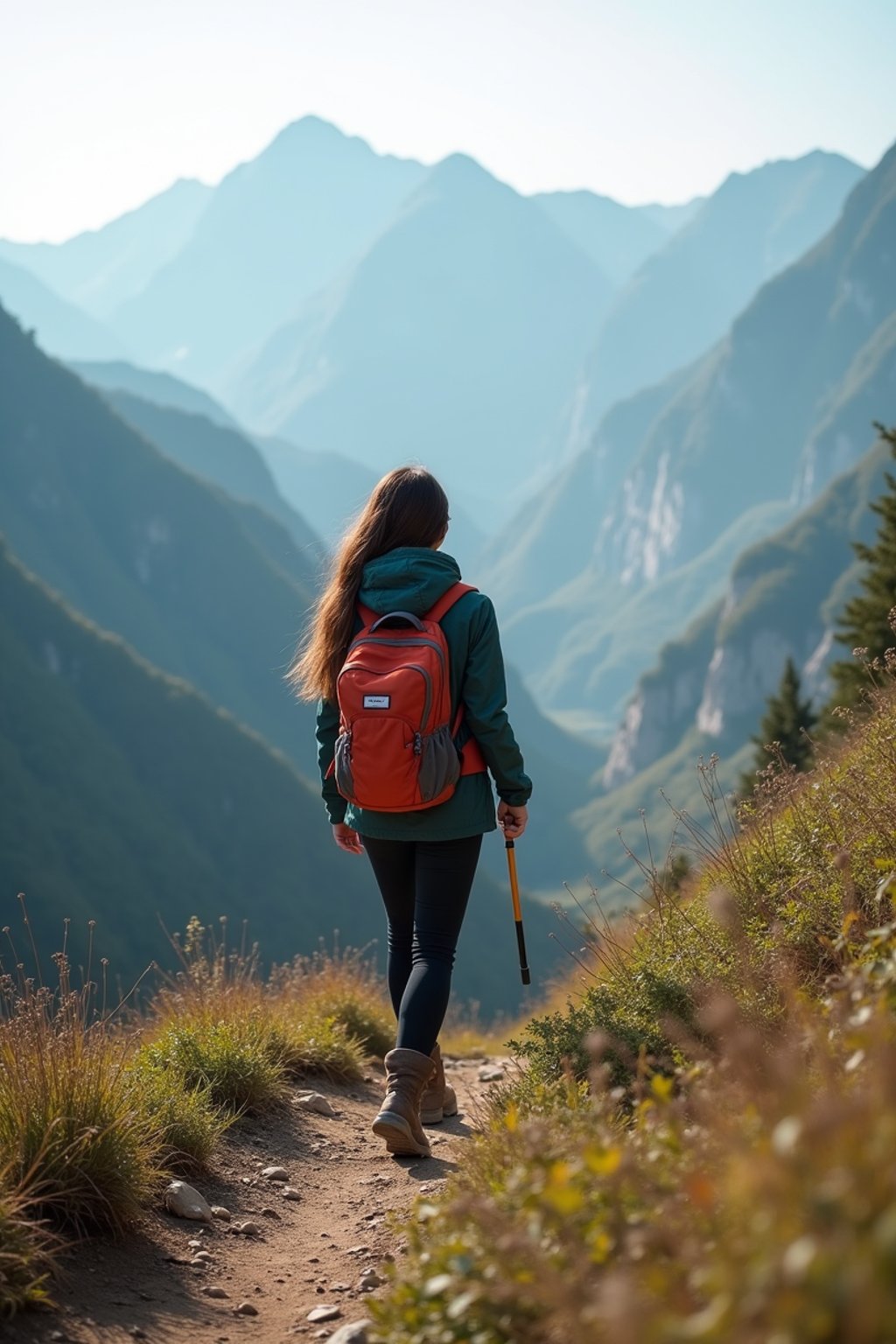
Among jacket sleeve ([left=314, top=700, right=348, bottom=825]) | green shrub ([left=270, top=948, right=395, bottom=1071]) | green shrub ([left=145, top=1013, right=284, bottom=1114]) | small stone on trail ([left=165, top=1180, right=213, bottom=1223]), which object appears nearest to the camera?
small stone on trail ([left=165, top=1180, right=213, bottom=1223])

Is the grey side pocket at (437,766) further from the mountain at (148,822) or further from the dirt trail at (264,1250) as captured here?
the mountain at (148,822)

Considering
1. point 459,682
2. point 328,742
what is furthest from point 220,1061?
point 459,682

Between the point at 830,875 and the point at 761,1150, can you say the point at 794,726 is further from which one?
the point at 761,1150

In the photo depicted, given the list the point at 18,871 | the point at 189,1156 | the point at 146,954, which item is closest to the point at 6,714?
the point at 18,871

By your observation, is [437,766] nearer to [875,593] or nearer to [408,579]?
[408,579]

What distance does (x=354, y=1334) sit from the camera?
341cm

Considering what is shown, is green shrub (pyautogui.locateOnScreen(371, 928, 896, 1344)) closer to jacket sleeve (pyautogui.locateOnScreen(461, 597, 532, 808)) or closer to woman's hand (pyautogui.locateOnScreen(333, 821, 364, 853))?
jacket sleeve (pyautogui.locateOnScreen(461, 597, 532, 808))

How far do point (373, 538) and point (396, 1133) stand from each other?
237 cm

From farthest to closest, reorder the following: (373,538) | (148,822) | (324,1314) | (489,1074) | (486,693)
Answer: (148,822)
(489,1074)
(373,538)
(486,693)
(324,1314)

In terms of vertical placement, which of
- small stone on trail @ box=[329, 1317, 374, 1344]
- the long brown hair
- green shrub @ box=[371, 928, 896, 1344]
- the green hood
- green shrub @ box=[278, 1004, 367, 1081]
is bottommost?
green shrub @ box=[371, 928, 896, 1344]

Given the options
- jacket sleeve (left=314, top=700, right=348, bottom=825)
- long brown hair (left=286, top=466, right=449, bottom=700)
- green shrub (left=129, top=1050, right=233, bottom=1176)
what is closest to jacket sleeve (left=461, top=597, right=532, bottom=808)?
long brown hair (left=286, top=466, right=449, bottom=700)

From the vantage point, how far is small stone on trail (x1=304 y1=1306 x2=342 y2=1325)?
3840mm

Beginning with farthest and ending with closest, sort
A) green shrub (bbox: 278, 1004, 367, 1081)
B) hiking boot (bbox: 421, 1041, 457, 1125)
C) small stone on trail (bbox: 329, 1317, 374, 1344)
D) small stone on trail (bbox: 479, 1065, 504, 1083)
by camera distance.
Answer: small stone on trail (bbox: 479, 1065, 504, 1083) < green shrub (bbox: 278, 1004, 367, 1081) < hiking boot (bbox: 421, 1041, 457, 1125) < small stone on trail (bbox: 329, 1317, 374, 1344)

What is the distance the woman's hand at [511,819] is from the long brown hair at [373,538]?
86 centimetres
